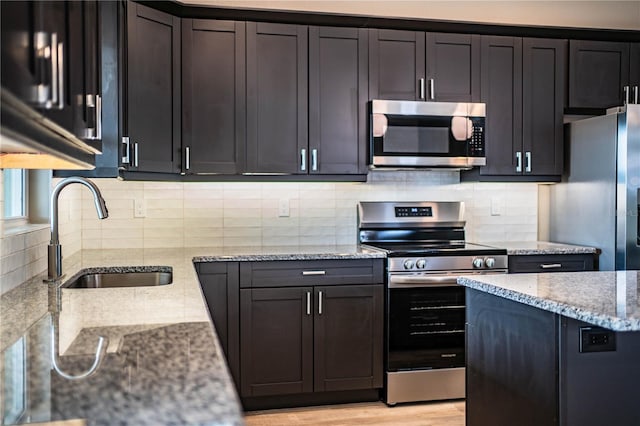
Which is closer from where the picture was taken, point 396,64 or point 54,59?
point 54,59

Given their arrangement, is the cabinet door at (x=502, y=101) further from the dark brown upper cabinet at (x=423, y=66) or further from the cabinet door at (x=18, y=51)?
the cabinet door at (x=18, y=51)

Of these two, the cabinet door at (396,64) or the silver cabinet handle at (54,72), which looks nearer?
the silver cabinet handle at (54,72)

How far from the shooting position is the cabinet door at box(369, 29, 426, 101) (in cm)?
355

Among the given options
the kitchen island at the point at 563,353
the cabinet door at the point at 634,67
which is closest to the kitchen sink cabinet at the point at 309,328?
the kitchen island at the point at 563,353

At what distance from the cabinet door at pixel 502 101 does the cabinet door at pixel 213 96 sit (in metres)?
1.55

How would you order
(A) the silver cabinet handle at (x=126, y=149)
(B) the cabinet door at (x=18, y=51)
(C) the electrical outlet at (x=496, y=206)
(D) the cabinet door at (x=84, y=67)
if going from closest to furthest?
1. (B) the cabinet door at (x=18, y=51)
2. (D) the cabinet door at (x=84, y=67)
3. (A) the silver cabinet handle at (x=126, y=149)
4. (C) the electrical outlet at (x=496, y=206)

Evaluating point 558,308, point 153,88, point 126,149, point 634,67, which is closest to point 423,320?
point 558,308

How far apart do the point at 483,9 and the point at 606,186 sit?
1285mm

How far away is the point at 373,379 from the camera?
3.33 m

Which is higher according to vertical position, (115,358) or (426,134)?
(426,134)

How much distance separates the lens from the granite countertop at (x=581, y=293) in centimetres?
156

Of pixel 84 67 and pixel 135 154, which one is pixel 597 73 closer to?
pixel 135 154

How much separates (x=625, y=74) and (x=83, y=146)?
375cm

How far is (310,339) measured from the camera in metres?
3.26
